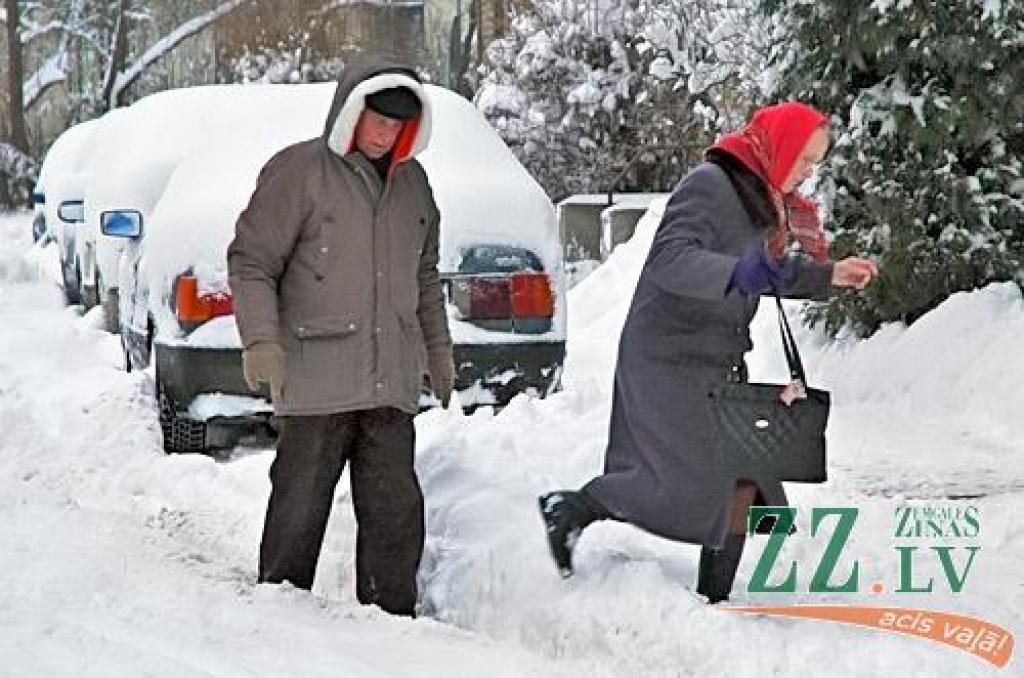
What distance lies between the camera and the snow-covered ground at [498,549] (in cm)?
370

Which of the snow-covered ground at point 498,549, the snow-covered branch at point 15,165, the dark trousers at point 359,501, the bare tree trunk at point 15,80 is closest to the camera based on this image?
the snow-covered ground at point 498,549

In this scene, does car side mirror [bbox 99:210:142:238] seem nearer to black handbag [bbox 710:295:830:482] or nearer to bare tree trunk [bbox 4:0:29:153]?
black handbag [bbox 710:295:830:482]

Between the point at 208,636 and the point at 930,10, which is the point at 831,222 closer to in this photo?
the point at 930,10

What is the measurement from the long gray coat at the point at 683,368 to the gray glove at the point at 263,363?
92 centimetres

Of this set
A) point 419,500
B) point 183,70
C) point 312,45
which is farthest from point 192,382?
point 183,70

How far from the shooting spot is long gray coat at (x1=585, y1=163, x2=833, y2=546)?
4.00 metres

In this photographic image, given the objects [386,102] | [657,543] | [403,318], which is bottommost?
[657,543]

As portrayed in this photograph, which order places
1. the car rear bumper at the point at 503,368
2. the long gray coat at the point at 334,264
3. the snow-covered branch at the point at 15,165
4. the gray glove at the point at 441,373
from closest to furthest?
the long gray coat at the point at 334,264 < the gray glove at the point at 441,373 < the car rear bumper at the point at 503,368 < the snow-covered branch at the point at 15,165

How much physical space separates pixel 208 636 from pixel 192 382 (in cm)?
246

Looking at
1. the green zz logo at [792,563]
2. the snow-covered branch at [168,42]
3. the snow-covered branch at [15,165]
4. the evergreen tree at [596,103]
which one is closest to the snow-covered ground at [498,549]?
the green zz logo at [792,563]

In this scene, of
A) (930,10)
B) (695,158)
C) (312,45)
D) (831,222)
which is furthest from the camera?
(312,45)

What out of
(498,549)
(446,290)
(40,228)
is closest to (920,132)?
(446,290)

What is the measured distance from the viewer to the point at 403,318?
434 centimetres

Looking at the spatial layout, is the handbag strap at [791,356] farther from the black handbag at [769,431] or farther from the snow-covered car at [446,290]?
the snow-covered car at [446,290]
